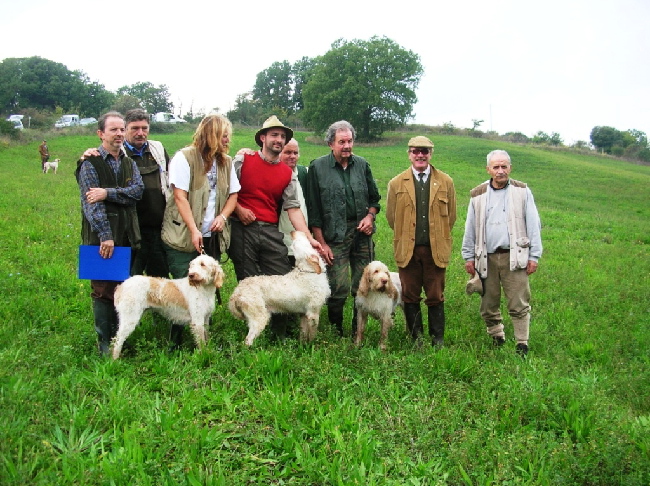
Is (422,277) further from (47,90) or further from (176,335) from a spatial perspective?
(47,90)

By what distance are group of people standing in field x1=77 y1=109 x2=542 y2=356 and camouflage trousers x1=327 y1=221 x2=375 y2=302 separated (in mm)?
13

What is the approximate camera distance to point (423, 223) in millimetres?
5805

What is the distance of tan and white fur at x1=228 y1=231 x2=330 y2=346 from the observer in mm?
→ 5137

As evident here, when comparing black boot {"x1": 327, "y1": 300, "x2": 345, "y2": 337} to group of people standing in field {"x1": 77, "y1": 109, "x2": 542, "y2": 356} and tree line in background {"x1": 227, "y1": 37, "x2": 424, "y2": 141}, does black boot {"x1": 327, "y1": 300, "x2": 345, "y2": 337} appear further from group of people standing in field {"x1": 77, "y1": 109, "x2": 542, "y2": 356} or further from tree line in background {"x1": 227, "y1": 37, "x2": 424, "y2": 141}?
tree line in background {"x1": 227, "y1": 37, "x2": 424, "y2": 141}

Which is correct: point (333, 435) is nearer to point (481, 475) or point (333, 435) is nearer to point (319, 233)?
point (481, 475)

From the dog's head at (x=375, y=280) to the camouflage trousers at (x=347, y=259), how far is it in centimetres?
28

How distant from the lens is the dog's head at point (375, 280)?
5547 millimetres

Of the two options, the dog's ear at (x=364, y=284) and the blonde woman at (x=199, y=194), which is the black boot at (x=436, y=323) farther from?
the blonde woman at (x=199, y=194)

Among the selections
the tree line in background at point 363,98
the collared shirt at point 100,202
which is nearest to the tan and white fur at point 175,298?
the collared shirt at point 100,202

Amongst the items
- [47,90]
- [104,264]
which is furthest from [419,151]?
[47,90]

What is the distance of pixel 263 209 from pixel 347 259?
125 centimetres

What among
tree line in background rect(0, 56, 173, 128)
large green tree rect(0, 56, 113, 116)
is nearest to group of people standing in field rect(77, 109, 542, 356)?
tree line in background rect(0, 56, 173, 128)

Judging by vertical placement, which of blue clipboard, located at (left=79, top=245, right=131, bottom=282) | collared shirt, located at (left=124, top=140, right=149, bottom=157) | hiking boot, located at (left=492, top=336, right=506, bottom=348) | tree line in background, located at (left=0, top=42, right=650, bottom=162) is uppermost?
tree line in background, located at (left=0, top=42, right=650, bottom=162)

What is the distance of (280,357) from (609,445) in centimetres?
268
